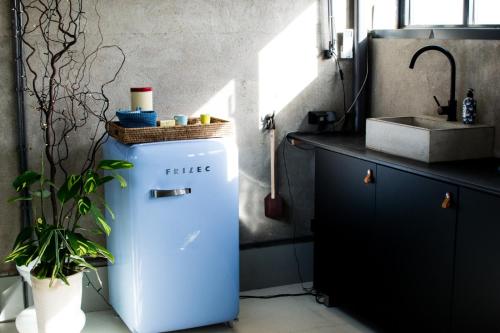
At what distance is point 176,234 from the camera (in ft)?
11.9

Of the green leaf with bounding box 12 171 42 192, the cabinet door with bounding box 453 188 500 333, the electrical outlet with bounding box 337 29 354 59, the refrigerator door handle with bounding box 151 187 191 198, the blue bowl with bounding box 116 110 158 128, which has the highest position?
the electrical outlet with bounding box 337 29 354 59

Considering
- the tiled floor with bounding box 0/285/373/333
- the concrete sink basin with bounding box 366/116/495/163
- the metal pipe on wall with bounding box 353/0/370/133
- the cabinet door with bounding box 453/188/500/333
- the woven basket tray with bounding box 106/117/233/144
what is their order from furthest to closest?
the metal pipe on wall with bounding box 353/0/370/133 < the tiled floor with bounding box 0/285/373/333 < the woven basket tray with bounding box 106/117/233/144 < the concrete sink basin with bounding box 366/116/495/163 < the cabinet door with bounding box 453/188/500/333

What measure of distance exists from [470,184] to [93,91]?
201 centimetres

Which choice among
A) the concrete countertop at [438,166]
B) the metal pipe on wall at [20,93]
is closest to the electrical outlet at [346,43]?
the concrete countertop at [438,166]

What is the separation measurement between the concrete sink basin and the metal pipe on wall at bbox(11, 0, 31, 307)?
5.89 ft

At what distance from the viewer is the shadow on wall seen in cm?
393

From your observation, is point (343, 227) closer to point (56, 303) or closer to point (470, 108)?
point (470, 108)

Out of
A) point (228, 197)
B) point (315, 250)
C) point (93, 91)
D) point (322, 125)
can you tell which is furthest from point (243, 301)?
point (93, 91)

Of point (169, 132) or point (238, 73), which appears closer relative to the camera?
point (169, 132)

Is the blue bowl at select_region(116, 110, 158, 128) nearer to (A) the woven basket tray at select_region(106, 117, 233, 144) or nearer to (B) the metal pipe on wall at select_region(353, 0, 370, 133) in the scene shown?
(A) the woven basket tray at select_region(106, 117, 233, 144)

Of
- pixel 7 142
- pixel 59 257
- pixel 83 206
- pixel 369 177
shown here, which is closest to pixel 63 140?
pixel 7 142

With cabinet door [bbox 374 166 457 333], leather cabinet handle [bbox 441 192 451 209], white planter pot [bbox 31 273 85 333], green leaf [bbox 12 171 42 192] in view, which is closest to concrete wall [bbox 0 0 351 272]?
green leaf [bbox 12 171 42 192]

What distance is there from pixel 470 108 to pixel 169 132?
145 centimetres

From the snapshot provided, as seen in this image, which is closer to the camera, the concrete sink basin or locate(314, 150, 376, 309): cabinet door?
the concrete sink basin
